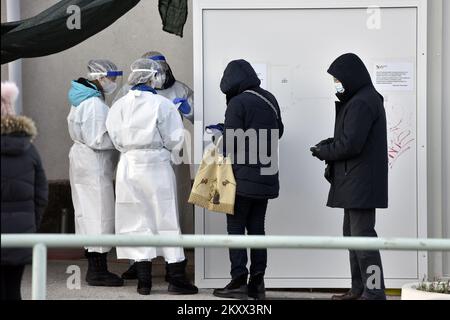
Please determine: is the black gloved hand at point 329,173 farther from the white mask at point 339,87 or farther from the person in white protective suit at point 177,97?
the person in white protective suit at point 177,97

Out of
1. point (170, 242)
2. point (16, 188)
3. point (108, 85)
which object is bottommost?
point (170, 242)

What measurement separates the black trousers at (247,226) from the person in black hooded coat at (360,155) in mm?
659

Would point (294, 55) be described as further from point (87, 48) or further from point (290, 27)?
point (87, 48)

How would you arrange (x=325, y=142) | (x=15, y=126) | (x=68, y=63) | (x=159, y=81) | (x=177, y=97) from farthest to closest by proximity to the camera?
1. (x=68, y=63)
2. (x=177, y=97)
3. (x=159, y=81)
4. (x=325, y=142)
5. (x=15, y=126)

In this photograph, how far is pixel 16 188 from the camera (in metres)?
5.26

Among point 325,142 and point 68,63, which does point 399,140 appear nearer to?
point 325,142

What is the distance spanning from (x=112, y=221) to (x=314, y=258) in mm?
1528

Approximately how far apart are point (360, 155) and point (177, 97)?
1938 mm

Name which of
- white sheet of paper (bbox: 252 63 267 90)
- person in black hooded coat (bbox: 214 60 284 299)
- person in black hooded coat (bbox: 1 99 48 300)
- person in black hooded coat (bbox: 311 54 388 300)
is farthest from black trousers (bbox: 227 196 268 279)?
person in black hooded coat (bbox: 1 99 48 300)

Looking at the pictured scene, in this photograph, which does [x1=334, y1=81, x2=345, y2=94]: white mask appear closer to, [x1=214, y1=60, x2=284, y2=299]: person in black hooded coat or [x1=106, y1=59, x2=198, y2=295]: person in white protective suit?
[x1=214, y1=60, x2=284, y2=299]: person in black hooded coat

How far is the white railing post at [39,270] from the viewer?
4.51 m

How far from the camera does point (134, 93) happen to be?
7.59 m

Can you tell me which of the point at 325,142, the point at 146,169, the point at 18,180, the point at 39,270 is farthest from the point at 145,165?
the point at 39,270
